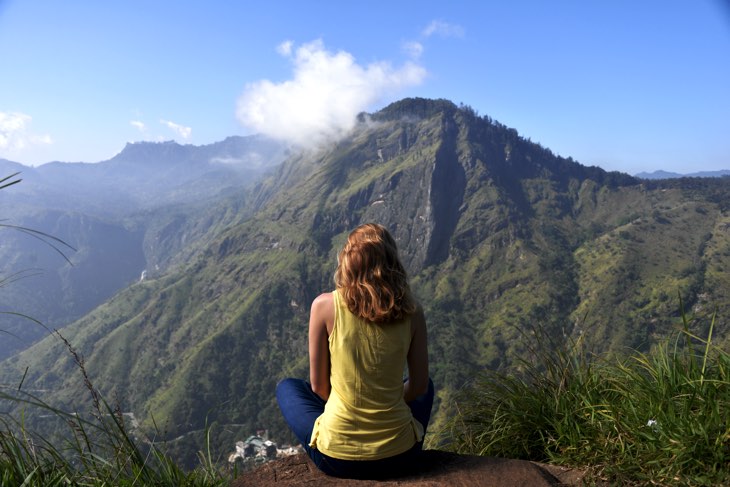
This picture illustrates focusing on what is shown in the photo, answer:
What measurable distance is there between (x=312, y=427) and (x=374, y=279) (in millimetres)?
1350

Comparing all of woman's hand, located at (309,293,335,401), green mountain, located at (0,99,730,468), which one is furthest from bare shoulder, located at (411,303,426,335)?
green mountain, located at (0,99,730,468)

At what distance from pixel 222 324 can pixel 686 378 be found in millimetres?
177549

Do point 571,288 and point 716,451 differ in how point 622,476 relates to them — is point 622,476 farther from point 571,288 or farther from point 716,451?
point 571,288

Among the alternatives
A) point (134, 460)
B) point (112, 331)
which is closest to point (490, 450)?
Answer: point (134, 460)

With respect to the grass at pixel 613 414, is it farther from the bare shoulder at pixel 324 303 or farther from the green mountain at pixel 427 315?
the green mountain at pixel 427 315

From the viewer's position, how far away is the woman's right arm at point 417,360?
3348 millimetres

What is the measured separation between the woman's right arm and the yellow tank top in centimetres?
13

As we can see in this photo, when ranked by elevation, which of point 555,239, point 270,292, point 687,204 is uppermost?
point 687,204

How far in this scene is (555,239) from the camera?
652 feet

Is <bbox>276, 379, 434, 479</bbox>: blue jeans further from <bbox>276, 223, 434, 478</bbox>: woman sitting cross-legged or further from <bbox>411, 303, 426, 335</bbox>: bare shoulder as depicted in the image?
<bbox>411, 303, 426, 335</bbox>: bare shoulder

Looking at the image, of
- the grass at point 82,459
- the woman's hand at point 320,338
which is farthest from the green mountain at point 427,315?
the grass at point 82,459

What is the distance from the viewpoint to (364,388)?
321 cm

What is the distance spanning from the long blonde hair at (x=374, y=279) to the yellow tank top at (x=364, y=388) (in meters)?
0.09

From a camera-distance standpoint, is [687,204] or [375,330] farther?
[687,204]
